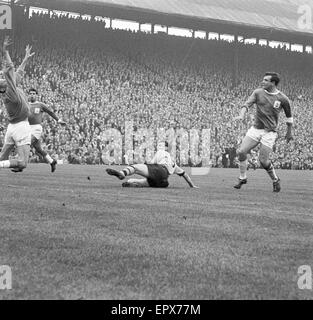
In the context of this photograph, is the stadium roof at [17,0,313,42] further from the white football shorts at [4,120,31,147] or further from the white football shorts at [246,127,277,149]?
the white football shorts at [4,120,31,147]

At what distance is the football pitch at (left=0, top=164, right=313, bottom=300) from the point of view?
369cm

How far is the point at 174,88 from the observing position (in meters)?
39.8

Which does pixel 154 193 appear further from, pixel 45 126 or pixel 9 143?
pixel 45 126

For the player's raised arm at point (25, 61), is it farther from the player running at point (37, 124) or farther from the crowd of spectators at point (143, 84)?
the crowd of spectators at point (143, 84)

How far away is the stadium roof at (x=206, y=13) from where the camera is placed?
132ft

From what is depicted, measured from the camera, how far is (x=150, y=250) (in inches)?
193

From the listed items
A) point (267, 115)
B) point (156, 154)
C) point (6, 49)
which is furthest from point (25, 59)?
point (267, 115)

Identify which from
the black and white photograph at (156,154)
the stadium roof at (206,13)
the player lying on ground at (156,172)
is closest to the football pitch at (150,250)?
the black and white photograph at (156,154)

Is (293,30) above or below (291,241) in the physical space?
above

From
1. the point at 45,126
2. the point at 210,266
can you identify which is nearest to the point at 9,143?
the point at 210,266

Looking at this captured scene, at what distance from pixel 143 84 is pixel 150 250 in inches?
1323

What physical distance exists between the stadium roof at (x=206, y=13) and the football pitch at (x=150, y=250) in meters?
33.0

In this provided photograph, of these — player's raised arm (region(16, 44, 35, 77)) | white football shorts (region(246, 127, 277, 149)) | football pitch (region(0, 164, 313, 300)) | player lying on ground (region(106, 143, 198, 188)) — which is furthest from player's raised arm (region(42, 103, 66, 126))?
football pitch (region(0, 164, 313, 300))

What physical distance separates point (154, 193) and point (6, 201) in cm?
321
